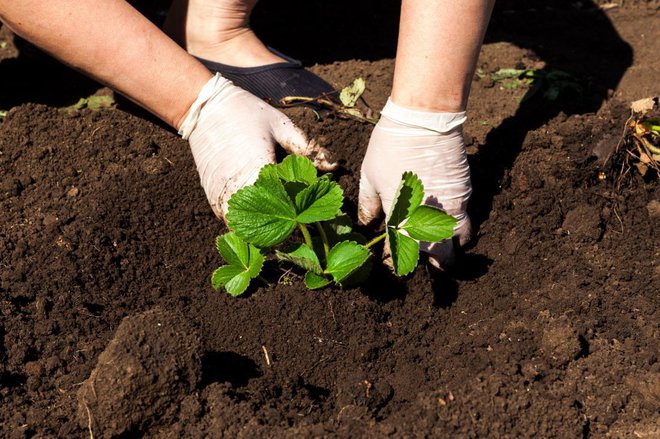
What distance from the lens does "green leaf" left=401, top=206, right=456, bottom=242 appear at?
1.85 m

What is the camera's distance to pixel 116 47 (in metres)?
2.38

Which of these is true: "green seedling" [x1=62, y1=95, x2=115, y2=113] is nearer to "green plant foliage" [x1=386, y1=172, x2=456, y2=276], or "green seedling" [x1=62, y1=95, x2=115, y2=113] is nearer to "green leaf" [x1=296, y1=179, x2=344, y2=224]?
"green leaf" [x1=296, y1=179, x2=344, y2=224]

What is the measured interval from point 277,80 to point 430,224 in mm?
1216

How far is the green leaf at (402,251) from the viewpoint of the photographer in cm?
184

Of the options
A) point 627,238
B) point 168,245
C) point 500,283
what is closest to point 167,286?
point 168,245

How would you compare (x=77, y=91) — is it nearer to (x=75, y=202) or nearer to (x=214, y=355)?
(x=75, y=202)

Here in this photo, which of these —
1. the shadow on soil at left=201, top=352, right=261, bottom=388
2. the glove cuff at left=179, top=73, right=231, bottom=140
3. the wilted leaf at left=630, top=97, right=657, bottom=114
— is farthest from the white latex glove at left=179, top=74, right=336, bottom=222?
A: the wilted leaf at left=630, top=97, right=657, bottom=114

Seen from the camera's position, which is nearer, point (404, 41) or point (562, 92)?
point (404, 41)

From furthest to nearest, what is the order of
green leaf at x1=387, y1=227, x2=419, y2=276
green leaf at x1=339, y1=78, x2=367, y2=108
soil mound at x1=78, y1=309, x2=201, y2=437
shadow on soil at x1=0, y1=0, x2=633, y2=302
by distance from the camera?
shadow on soil at x1=0, y1=0, x2=633, y2=302 → green leaf at x1=339, y1=78, x2=367, y2=108 → green leaf at x1=387, y1=227, x2=419, y2=276 → soil mound at x1=78, y1=309, x2=201, y2=437

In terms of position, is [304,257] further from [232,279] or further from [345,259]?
[232,279]

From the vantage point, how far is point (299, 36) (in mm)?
3643

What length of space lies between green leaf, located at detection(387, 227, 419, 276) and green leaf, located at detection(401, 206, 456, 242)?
0.08 feet

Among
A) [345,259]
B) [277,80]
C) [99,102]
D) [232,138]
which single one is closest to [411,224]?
[345,259]

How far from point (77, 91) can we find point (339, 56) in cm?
129
